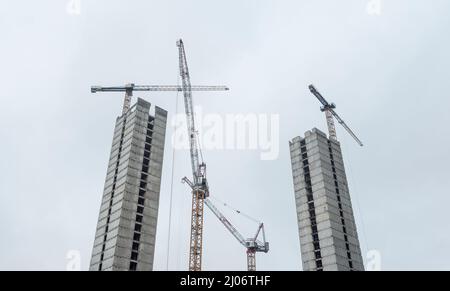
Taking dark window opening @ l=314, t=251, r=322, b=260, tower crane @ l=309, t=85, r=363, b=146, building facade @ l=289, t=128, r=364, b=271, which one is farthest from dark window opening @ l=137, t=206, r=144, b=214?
tower crane @ l=309, t=85, r=363, b=146

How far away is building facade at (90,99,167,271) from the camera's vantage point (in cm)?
9156

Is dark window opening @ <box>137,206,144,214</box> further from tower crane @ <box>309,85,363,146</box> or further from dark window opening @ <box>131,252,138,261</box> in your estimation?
tower crane @ <box>309,85,363,146</box>

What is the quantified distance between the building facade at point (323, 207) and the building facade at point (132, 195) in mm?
45079

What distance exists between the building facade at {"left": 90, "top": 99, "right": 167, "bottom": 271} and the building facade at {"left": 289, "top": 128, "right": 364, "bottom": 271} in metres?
45.1

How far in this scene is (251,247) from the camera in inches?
6112

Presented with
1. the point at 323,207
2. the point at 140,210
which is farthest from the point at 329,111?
the point at 140,210

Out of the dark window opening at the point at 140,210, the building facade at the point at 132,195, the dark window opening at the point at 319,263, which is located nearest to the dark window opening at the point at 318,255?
the dark window opening at the point at 319,263

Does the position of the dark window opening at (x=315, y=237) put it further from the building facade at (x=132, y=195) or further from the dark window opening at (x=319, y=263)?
the building facade at (x=132, y=195)

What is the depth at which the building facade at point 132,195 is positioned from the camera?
91562 millimetres

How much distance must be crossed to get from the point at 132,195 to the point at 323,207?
2127 inches

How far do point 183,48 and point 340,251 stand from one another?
8390 cm

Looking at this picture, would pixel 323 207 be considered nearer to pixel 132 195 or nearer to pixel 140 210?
pixel 140 210

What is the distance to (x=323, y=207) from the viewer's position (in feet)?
385
